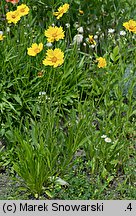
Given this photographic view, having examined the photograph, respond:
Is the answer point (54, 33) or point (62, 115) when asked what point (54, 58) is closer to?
point (54, 33)

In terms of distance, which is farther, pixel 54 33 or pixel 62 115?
pixel 62 115

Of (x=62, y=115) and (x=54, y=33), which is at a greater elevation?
(x=54, y=33)

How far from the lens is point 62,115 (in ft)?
13.0

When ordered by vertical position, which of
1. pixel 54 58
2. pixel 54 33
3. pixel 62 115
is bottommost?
pixel 62 115

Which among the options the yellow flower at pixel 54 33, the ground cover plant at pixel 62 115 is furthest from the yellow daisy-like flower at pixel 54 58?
the yellow flower at pixel 54 33

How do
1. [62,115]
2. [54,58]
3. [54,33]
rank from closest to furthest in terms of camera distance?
[54,58], [54,33], [62,115]

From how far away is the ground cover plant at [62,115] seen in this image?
11.5ft

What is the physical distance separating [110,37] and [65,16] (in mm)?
448

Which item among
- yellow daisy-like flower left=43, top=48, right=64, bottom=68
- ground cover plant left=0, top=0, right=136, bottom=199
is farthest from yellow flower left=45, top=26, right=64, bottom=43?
yellow daisy-like flower left=43, top=48, right=64, bottom=68

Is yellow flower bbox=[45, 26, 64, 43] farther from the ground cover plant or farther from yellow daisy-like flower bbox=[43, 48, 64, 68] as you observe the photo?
yellow daisy-like flower bbox=[43, 48, 64, 68]

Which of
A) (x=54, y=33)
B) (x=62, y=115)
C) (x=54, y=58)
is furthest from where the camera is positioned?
(x=62, y=115)

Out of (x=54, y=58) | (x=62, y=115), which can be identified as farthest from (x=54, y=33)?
(x=62, y=115)

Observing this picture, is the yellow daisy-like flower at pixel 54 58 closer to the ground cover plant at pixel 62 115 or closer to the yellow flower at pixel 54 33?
the ground cover plant at pixel 62 115

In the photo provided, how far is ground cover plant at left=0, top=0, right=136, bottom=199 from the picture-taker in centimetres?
352
